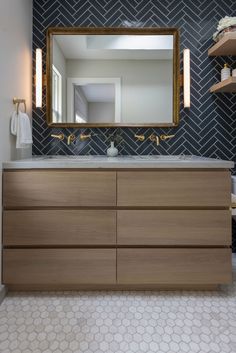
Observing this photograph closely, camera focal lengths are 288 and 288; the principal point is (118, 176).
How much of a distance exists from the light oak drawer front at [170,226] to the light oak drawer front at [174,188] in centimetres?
6

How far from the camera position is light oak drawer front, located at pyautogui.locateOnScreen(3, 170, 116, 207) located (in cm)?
182

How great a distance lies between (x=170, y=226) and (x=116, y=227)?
34 cm

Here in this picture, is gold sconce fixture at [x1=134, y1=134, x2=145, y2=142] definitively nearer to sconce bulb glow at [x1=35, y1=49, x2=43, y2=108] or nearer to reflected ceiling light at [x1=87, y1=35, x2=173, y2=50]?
reflected ceiling light at [x1=87, y1=35, x2=173, y2=50]

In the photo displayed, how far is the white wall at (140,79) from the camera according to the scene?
2424 mm

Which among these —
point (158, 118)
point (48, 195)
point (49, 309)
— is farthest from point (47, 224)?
point (158, 118)

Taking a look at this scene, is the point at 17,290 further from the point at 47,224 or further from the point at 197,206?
the point at 197,206

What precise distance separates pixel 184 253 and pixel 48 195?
94 centimetres

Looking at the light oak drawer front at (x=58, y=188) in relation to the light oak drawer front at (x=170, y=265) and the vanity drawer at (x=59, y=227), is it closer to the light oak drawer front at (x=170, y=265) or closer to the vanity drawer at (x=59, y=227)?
the vanity drawer at (x=59, y=227)

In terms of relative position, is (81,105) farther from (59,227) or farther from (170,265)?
(170,265)

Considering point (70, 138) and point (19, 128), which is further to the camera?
point (70, 138)

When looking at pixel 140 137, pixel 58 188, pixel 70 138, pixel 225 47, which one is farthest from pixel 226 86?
pixel 58 188

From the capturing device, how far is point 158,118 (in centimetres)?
245

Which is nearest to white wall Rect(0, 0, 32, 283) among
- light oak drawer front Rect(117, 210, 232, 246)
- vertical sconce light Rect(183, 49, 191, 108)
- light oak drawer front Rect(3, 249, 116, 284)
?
light oak drawer front Rect(3, 249, 116, 284)

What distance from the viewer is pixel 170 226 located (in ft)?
6.02
